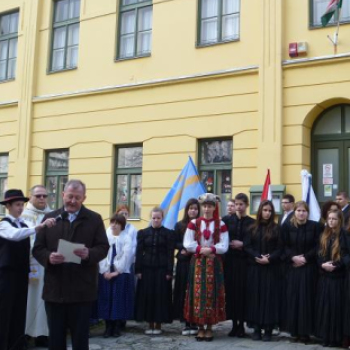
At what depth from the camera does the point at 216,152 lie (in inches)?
466

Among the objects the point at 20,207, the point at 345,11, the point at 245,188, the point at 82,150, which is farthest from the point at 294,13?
the point at 20,207

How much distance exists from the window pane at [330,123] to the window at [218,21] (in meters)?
2.53

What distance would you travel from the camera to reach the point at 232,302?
7.46 m

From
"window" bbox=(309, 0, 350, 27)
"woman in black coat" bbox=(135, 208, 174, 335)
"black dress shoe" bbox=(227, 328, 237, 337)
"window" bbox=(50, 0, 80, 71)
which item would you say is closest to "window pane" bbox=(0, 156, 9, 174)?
"window" bbox=(50, 0, 80, 71)

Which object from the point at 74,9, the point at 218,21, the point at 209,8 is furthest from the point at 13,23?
the point at 218,21

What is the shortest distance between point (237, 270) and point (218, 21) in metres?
6.49

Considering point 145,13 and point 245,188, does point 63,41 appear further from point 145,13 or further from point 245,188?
point 245,188

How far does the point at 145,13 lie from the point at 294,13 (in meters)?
3.88

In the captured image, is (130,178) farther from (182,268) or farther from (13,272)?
(13,272)

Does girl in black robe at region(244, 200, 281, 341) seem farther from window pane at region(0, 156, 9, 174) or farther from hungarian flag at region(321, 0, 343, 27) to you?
window pane at region(0, 156, 9, 174)

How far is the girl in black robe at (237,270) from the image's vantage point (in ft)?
24.3

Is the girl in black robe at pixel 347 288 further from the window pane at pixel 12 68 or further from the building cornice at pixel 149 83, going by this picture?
the window pane at pixel 12 68

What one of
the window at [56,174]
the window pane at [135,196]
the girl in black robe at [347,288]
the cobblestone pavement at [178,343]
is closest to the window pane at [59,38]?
the window at [56,174]

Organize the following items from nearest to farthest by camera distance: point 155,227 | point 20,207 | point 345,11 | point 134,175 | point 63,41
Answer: point 20,207 < point 155,227 < point 345,11 < point 134,175 < point 63,41
